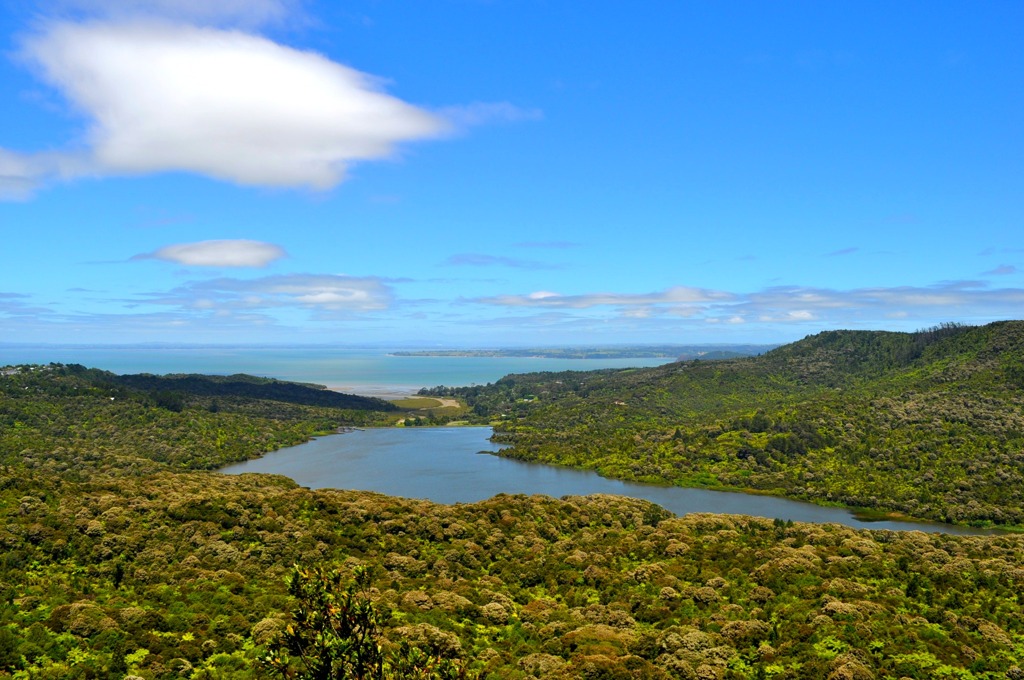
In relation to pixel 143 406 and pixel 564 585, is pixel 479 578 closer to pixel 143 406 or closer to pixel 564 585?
pixel 564 585

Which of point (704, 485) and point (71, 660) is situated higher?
point (71, 660)

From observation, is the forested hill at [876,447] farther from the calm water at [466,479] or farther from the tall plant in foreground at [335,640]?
the tall plant in foreground at [335,640]

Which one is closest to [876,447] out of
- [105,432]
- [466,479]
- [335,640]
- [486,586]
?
[466,479]

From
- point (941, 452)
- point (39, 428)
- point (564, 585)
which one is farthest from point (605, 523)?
point (39, 428)

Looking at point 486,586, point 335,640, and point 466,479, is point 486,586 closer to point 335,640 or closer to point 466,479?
point 335,640

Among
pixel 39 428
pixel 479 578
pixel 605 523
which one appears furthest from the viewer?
pixel 39 428

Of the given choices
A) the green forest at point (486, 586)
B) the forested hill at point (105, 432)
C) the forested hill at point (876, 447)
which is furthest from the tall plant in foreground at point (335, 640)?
the forested hill at point (105, 432)

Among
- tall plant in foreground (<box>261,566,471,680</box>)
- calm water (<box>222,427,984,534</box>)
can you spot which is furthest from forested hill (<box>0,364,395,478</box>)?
tall plant in foreground (<box>261,566,471,680</box>)
